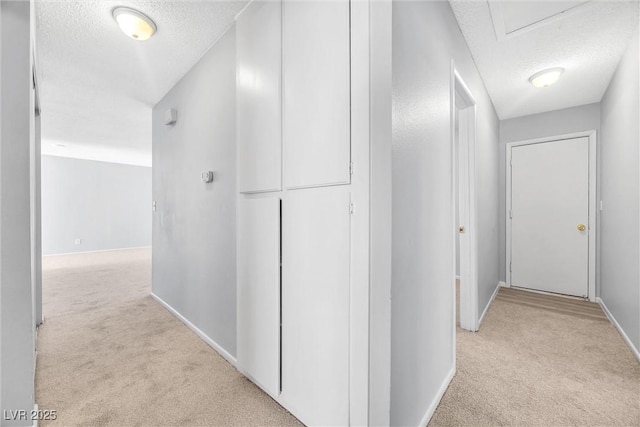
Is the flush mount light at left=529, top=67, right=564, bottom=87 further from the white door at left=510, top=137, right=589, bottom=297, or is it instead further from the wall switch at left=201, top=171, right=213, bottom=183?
the wall switch at left=201, top=171, right=213, bottom=183

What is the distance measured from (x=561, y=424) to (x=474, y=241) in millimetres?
1391

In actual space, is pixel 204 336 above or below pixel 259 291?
below

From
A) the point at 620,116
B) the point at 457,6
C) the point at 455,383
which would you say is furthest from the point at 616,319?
the point at 457,6

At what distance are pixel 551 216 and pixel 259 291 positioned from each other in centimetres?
414

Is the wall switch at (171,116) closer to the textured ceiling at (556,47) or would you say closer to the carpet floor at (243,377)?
the carpet floor at (243,377)

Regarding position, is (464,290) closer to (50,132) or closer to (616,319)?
(616,319)

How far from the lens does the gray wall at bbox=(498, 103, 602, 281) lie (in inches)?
134

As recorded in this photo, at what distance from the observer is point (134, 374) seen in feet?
6.06

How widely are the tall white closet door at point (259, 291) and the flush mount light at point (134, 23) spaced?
1.51 m

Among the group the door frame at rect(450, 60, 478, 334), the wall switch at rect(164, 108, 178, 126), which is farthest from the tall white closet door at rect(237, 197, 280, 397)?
the door frame at rect(450, 60, 478, 334)

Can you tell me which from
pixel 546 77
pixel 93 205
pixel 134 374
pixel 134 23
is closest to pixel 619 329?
pixel 546 77

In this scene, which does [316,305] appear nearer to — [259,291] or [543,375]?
[259,291]

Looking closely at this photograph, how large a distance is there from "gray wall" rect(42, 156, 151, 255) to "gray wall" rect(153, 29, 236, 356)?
5.58 metres

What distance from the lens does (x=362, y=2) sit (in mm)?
1062
